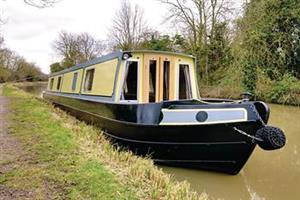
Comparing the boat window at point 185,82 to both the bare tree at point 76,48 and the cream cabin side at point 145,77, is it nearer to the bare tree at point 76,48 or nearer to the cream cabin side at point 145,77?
the cream cabin side at point 145,77

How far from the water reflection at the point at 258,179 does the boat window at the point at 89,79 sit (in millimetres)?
3812

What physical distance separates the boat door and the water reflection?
1560 mm

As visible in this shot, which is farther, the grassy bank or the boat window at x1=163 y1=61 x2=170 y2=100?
the boat window at x1=163 y1=61 x2=170 y2=100

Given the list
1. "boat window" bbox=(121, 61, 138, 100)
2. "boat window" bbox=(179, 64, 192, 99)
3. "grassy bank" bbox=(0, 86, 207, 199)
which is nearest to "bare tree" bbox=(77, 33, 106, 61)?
"boat window" bbox=(121, 61, 138, 100)

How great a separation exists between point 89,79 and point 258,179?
513 cm

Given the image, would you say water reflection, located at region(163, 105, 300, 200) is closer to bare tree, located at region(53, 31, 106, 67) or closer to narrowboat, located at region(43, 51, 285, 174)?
narrowboat, located at region(43, 51, 285, 174)

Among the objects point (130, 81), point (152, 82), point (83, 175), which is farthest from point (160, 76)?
point (83, 175)

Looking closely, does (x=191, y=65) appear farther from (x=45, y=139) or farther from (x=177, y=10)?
(x=177, y=10)

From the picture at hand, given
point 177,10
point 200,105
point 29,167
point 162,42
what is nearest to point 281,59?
point 177,10

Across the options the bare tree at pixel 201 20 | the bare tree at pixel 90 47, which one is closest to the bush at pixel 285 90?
the bare tree at pixel 201 20

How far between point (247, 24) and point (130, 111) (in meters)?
13.6

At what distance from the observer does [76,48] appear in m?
38.1

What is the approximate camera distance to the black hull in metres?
4.87

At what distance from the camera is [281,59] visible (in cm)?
1652
